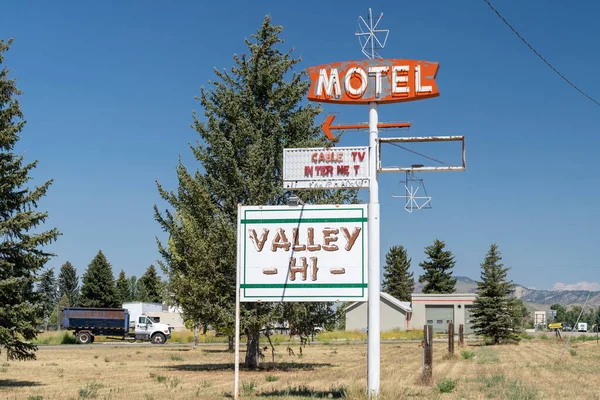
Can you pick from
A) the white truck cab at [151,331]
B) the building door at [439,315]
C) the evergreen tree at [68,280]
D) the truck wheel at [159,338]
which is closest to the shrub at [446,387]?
the truck wheel at [159,338]

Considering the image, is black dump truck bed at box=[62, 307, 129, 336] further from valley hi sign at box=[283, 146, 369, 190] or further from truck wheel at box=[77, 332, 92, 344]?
valley hi sign at box=[283, 146, 369, 190]

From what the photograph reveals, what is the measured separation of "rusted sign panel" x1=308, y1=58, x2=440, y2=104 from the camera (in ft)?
59.8

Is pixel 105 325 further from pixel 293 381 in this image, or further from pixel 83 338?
pixel 293 381

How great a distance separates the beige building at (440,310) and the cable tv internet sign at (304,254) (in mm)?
79910

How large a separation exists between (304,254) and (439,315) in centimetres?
8147

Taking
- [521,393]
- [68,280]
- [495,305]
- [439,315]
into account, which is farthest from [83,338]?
[68,280]

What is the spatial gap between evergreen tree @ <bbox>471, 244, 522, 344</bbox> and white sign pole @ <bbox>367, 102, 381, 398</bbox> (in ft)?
149

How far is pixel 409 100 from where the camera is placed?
1839cm

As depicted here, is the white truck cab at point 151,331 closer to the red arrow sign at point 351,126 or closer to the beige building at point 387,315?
the beige building at point 387,315

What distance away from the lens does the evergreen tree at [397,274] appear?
401 ft

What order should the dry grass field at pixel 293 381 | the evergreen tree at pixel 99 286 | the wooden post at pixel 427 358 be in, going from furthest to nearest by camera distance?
the evergreen tree at pixel 99 286
the wooden post at pixel 427 358
the dry grass field at pixel 293 381

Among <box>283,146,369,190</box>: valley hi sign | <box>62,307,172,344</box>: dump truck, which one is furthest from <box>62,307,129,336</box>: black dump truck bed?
<box>283,146,369,190</box>: valley hi sign

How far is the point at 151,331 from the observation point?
2699 inches

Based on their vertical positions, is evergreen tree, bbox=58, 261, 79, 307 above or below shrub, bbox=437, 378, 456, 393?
above
